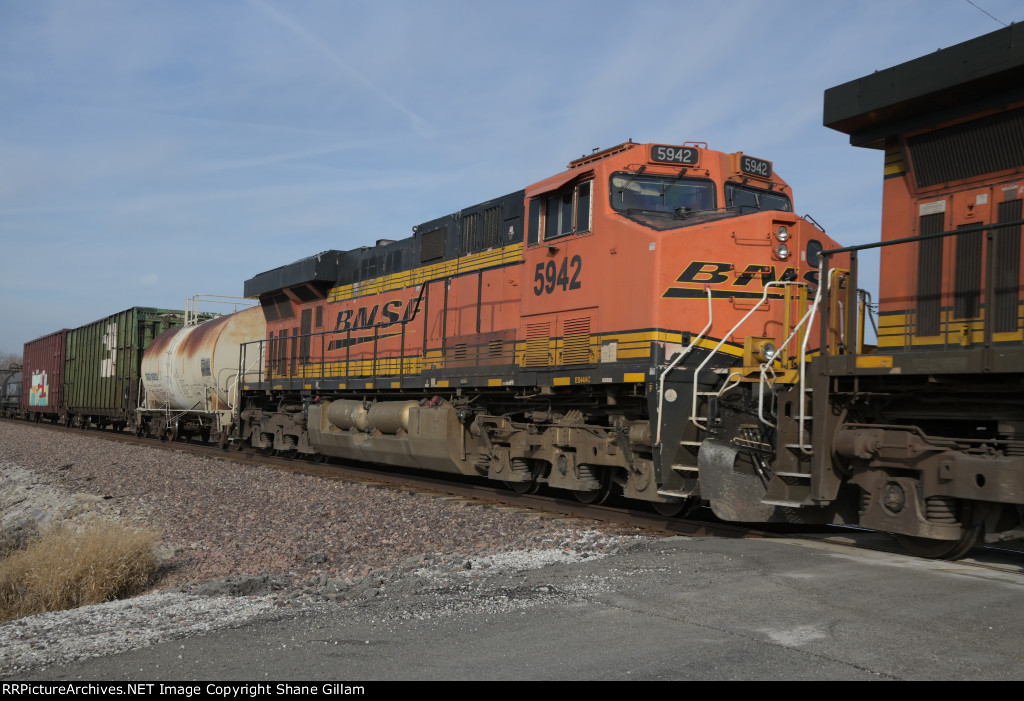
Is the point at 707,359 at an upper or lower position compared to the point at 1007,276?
lower

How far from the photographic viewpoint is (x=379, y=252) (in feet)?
48.1

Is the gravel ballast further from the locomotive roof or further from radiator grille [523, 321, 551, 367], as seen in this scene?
the locomotive roof

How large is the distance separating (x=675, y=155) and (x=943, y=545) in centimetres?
481

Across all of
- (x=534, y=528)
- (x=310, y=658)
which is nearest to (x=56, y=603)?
Result: (x=310, y=658)

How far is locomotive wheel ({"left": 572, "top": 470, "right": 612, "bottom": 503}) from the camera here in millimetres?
9844

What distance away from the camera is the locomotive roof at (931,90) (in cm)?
571

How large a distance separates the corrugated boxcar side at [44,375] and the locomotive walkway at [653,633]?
31.2 meters

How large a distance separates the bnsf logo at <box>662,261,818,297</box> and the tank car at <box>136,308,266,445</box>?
12179 millimetres

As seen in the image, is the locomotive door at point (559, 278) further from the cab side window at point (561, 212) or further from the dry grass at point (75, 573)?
the dry grass at point (75, 573)

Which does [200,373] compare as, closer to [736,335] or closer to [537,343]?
[537,343]

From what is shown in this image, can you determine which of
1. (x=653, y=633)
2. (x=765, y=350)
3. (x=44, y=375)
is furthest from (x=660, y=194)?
(x=44, y=375)

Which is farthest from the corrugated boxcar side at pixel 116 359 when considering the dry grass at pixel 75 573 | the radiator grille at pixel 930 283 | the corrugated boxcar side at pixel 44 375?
the radiator grille at pixel 930 283

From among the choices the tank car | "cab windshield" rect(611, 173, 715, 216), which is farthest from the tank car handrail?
the tank car

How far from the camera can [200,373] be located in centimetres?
1983
